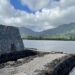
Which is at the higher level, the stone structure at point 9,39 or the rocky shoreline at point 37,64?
the stone structure at point 9,39

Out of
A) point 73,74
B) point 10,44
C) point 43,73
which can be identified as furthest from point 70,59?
point 43,73

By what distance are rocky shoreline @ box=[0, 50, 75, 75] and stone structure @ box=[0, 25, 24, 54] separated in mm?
2249

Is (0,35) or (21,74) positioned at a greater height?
(0,35)

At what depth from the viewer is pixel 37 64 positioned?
1087 inches

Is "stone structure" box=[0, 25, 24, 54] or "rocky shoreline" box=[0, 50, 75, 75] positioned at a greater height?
"stone structure" box=[0, 25, 24, 54]

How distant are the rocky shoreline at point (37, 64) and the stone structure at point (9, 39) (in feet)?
7.38

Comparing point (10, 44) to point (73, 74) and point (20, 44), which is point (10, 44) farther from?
point (73, 74)

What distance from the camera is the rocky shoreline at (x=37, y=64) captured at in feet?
74.9

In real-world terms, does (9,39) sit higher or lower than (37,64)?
higher

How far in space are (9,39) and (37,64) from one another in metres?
12.5

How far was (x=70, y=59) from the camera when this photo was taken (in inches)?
1404

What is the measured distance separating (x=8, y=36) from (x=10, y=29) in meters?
1.76

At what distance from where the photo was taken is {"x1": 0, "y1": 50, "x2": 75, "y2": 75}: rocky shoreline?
22.8m

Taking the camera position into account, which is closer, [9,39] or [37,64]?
[37,64]
